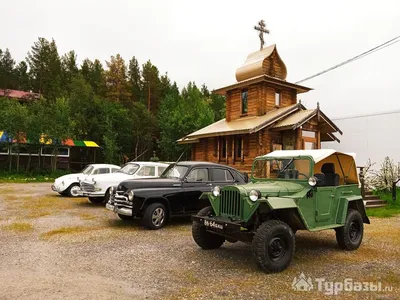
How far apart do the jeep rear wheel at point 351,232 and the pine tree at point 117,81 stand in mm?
40663

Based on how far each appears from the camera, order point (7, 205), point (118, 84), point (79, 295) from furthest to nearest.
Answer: point (118, 84) → point (7, 205) → point (79, 295)

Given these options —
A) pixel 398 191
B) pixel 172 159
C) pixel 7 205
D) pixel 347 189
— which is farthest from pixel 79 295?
pixel 172 159

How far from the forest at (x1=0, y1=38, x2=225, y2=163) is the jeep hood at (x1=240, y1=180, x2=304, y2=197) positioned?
25360mm

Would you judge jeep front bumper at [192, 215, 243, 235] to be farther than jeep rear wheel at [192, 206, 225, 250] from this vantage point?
No

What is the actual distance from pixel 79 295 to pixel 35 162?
32.4 metres

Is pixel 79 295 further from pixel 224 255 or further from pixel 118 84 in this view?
pixel 118 84

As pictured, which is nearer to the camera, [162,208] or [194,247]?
[194,247]

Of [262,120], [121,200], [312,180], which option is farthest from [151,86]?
[312,180]

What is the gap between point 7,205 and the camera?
42.1 feet

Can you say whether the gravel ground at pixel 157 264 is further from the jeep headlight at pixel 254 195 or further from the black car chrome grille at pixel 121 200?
the jeep headlight at pixel 254 195

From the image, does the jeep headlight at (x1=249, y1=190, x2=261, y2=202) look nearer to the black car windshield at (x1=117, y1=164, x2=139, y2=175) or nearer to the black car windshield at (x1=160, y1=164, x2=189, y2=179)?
the black car windshield at (x1=160, y1=164, x2=189, y2=179)

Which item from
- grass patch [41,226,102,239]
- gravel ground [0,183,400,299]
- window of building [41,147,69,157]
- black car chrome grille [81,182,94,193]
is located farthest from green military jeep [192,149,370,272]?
Answer: window of building [41,147,69,157]

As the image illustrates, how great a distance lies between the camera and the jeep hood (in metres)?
5.89

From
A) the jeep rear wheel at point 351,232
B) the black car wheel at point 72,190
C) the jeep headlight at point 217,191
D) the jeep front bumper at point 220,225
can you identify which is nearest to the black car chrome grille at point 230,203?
the jeep headlight at point 217,191
